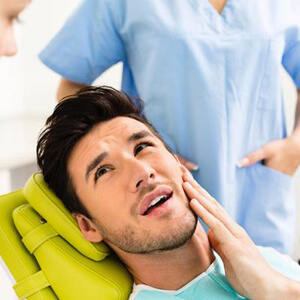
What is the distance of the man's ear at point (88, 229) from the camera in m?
1.34

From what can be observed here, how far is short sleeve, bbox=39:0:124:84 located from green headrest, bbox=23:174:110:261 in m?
0.44

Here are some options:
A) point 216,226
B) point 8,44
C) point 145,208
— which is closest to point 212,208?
point 216,226

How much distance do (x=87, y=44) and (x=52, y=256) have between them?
Result: 65cm

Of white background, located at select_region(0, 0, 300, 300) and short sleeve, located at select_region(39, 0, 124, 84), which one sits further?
white background, located at select_region(0, 0, 300, 300)

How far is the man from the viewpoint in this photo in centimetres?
125

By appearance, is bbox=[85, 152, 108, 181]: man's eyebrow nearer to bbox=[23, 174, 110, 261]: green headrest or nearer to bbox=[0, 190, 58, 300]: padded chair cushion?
bbox=[23, 174, 110, 261]: green headrest

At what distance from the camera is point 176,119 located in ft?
5.16

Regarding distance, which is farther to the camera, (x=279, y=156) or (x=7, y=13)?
(x=279, y=156)

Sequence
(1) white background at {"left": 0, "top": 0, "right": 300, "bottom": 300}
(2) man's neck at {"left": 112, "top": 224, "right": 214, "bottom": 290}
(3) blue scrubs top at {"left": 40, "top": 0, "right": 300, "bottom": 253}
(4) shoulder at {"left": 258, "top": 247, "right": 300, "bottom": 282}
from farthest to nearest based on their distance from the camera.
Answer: (1) white background at {"left": 0, "top": 0, "right": 300, "bottom": 300} → (3) blue scrubs top at {"left": 40, "top": 0, "right": 300, "bottom": 253} → (4) shoulder at {"left": 258, "top": 247, "right": 300, "bottom": 282} → (2) man's neck at {"left": 112, "top": 224, "right": 214, "bottom": 290}

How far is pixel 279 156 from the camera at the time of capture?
1630 millimetres

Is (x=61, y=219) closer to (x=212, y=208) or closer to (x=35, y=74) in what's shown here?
(x=212, y=208)

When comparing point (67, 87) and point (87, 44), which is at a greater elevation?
point (87, 44)

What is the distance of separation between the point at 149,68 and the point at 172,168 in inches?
13.5

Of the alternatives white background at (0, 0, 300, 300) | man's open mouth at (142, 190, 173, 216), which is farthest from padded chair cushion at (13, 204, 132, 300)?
white background at (0, 0, 300, 300)
